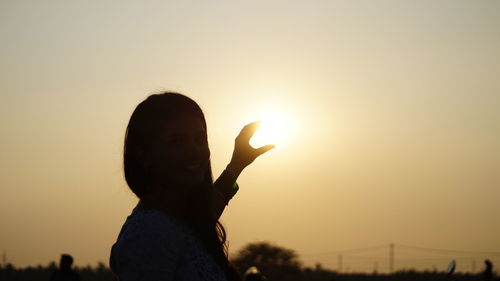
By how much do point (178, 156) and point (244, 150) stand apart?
131 centimetres

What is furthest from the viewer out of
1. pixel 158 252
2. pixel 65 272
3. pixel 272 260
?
pixel 272 260

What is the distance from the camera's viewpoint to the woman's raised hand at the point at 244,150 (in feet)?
15.4

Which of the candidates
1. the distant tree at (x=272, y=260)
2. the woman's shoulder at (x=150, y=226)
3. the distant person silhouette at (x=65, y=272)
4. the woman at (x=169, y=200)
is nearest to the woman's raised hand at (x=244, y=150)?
the woman at (x=169, y=200)

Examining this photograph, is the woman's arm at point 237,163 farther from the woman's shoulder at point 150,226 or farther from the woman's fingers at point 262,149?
the woman's shoulder at point 150,226

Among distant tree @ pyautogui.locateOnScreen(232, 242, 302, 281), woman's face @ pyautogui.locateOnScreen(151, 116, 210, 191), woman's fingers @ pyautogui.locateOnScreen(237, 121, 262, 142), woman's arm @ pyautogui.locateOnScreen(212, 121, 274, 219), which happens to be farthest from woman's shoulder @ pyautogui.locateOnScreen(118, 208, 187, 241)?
distant tree @ pyautogui.locateOnScreen(232, 242, 302, 281)

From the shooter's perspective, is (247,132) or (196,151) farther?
(247,132)

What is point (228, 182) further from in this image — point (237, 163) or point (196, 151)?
point (196, 151)

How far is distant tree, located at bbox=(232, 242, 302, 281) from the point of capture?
40188mm

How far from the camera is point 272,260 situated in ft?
138

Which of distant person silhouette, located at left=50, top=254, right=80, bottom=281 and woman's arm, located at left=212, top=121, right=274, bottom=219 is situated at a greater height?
woman's arm, located at left=212, top=121, right=274, bottom=219

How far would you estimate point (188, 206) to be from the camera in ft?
11.9

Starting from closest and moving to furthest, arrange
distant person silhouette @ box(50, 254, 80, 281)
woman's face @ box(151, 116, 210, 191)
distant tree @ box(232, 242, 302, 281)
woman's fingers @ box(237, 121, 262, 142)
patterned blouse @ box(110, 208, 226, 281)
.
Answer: patterned blouse @ box(110, 208, 226, 281) < woman's face @ box(151, 116, 210, 191) < woman's fingers @ box(237, 121, 262, 142) < distant person silhouette @ box(50, 254, 80, 281) < distant tree @ box(232, 242, 302, 281)

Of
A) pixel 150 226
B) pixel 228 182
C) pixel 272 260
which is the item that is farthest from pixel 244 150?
pixel 272 260

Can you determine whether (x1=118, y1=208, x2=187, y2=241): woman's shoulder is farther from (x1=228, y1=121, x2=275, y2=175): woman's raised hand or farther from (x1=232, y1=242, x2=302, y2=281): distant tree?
(x1=232, y1=242, x2=302, y2=281): distant tree
